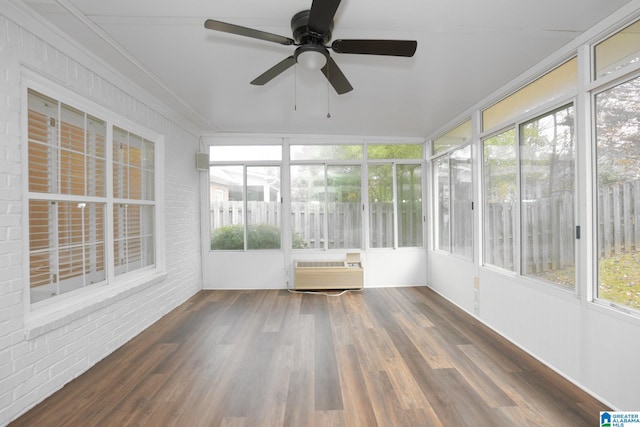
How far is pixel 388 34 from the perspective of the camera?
2.25m

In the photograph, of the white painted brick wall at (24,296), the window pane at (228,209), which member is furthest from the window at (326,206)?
the white painted brick wall at (24,296)

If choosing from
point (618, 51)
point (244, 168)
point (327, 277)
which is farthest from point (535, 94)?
point (244, 168)

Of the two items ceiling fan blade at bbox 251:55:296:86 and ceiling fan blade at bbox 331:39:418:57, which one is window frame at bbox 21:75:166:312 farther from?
ceiling fan blade at bbox 331:39:418:57

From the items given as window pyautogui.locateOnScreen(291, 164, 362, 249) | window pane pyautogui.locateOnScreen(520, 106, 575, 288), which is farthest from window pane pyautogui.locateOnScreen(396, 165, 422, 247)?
window pane pyautogui.locateOnScreen(520, 106, 575, 288)

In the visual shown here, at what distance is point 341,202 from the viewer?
5.16m

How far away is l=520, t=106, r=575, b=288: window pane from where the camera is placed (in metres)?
2.40

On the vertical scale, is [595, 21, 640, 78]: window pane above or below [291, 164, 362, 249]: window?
above

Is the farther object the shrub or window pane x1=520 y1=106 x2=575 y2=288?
the shrub

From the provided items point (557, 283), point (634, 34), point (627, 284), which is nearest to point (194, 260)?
point (557, 283)

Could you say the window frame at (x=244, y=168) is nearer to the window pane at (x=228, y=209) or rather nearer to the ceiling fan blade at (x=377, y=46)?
the window pane at (x=228, y=209)

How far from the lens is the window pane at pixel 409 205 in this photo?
5.19 m

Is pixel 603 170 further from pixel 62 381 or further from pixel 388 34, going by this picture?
pixel 62 381

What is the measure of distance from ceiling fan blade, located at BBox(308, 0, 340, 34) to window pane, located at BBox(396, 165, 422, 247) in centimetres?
368

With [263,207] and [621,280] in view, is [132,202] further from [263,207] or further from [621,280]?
[621,280]
